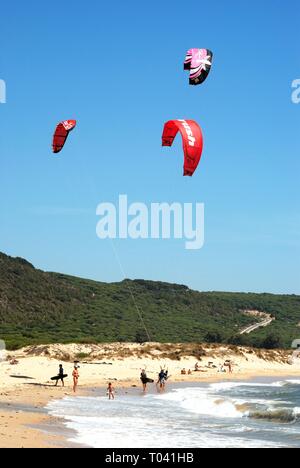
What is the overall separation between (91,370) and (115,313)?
46.2 meters

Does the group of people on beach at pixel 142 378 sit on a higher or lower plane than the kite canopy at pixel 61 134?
lower

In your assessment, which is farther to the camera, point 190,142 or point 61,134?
point 61,134

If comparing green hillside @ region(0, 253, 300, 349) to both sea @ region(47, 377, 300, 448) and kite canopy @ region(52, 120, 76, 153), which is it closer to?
sea @ region(47, 377, 300, 448)

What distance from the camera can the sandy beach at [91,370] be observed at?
17973 mm

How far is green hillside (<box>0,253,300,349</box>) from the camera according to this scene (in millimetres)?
68312

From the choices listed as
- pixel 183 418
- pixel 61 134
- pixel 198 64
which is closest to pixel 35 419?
pixel 183 418

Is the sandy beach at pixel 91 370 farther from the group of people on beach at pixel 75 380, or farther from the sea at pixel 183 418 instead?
the sea at pixel 183 418

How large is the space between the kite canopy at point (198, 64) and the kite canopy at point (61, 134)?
273 inches

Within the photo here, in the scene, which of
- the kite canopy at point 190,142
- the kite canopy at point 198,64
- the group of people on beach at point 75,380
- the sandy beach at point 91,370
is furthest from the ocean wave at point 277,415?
the kite canopy at point 198,64

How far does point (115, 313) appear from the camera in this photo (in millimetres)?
85500

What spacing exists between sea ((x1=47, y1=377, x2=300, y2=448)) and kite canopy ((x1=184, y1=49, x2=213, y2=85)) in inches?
449

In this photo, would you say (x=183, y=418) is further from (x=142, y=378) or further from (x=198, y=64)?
(x=198, y=64)

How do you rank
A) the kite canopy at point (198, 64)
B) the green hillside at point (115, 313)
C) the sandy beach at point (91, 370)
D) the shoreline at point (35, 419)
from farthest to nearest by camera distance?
the green hillside at point (115, 313) < the kite canopy at point (198, 64) < the sandy beach at point (91, 370) < the shoreline at point (35, 419)

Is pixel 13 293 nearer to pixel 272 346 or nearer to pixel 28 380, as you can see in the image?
pixel 272 346
